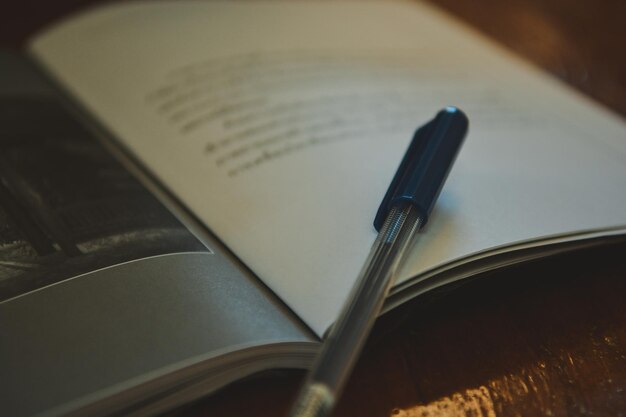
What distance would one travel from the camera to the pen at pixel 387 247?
236 mm

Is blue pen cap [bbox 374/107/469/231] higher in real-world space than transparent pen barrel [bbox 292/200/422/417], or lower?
higher

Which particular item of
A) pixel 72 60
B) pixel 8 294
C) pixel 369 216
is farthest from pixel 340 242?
pixel 72 60

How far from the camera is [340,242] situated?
0.32 metres

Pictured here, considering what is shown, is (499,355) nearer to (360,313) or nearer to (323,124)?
(360,313)

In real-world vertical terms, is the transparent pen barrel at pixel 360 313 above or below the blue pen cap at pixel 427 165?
→ below

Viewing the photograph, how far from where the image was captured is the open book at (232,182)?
27cm

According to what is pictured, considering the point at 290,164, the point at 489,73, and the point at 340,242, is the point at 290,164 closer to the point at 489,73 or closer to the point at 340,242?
the point at 340,242

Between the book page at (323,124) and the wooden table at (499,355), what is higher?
the book page at (323,124)

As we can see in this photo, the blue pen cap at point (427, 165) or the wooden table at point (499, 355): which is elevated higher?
the blue pen cap at point (427, 165)

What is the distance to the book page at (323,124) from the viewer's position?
1.05 ft

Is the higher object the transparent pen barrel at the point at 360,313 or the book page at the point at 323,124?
the book page at the point at 323,124

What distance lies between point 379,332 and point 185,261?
0.10 metres

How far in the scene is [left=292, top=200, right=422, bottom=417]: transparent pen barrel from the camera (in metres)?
0.23

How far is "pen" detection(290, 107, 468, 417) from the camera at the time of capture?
0.24 m
